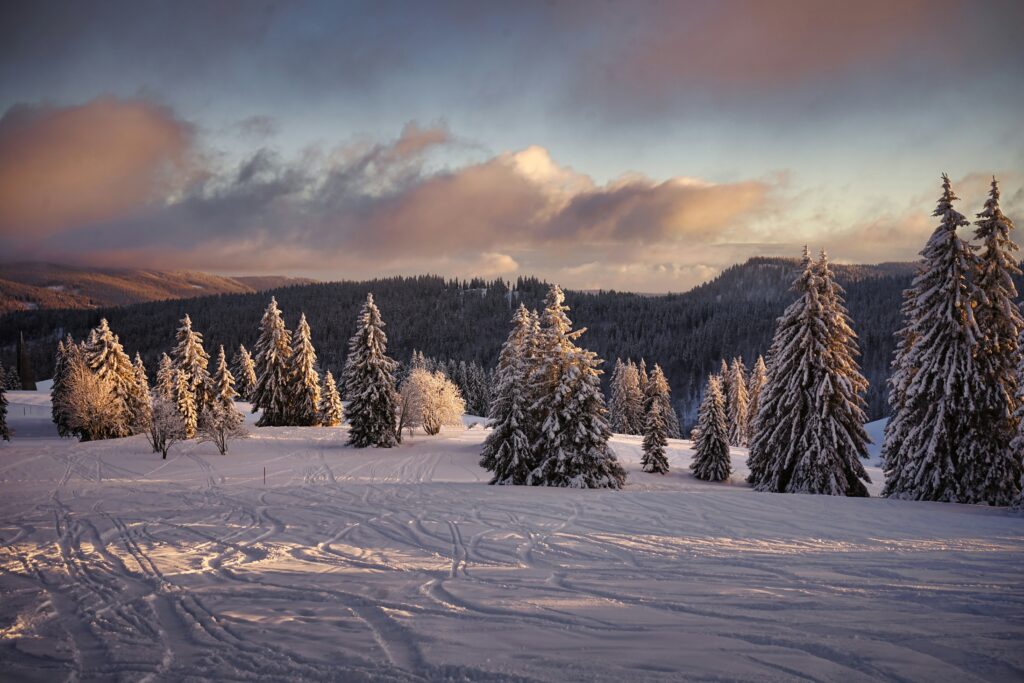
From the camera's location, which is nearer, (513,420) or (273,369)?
(513,420)

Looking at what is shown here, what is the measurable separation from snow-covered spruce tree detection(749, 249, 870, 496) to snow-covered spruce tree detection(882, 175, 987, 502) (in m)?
2.18

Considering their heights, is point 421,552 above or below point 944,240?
below

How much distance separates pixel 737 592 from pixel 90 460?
42859mm

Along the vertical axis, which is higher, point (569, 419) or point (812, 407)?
point (812, 407)

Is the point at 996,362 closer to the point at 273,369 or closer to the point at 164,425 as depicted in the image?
the point at 164,425

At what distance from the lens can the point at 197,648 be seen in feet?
22.6

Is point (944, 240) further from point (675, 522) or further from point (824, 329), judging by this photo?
point (675, 522)

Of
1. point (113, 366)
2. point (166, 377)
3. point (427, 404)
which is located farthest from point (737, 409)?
point (113, 366)

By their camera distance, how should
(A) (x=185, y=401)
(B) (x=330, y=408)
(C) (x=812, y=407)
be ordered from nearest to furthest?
(C) (x=812, y=407)
(A) (x=185, y=401)
(B) (x=330, y=408)

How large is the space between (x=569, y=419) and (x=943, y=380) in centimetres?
1420

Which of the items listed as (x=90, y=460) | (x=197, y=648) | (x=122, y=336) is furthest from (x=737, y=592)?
(x=122, y=336)

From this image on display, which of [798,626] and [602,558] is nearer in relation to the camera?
[798,626]

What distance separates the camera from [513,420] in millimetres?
25484

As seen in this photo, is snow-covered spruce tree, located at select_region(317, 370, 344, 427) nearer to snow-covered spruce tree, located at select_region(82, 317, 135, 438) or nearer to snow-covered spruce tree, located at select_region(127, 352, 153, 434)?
snow-covered spruce tree, located at select_region(127, 352, 153, 434)
